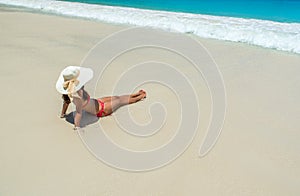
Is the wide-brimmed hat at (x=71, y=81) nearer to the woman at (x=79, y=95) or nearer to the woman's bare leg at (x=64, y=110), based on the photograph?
the woman at (x=79, y=95)

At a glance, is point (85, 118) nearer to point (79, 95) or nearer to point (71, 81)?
point (79, 95)

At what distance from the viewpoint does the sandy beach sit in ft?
7.98

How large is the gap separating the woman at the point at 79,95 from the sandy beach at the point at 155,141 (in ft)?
0.43

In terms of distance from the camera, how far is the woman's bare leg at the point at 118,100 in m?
3.41

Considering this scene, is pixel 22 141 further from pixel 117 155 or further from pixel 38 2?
pixel 38 2

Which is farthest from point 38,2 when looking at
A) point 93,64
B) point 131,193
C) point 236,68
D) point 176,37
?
point 131,193

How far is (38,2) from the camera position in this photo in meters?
14.0

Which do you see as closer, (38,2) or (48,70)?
(48,70)

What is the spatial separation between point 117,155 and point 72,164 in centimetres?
39

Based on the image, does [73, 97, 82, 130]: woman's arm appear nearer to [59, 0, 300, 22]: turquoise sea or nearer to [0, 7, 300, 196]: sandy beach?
[0, 7, 300, 196]: sandy beach

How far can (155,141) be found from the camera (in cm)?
301

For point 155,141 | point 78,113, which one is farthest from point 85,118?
point 155,141

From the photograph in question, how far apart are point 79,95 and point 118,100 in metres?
0.56

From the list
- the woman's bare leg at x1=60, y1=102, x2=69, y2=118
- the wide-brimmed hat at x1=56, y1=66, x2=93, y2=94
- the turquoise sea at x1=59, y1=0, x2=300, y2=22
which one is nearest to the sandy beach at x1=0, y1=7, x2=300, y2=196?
the woman's bare leg at x1=60, y1=102, x2=69, y2=118
